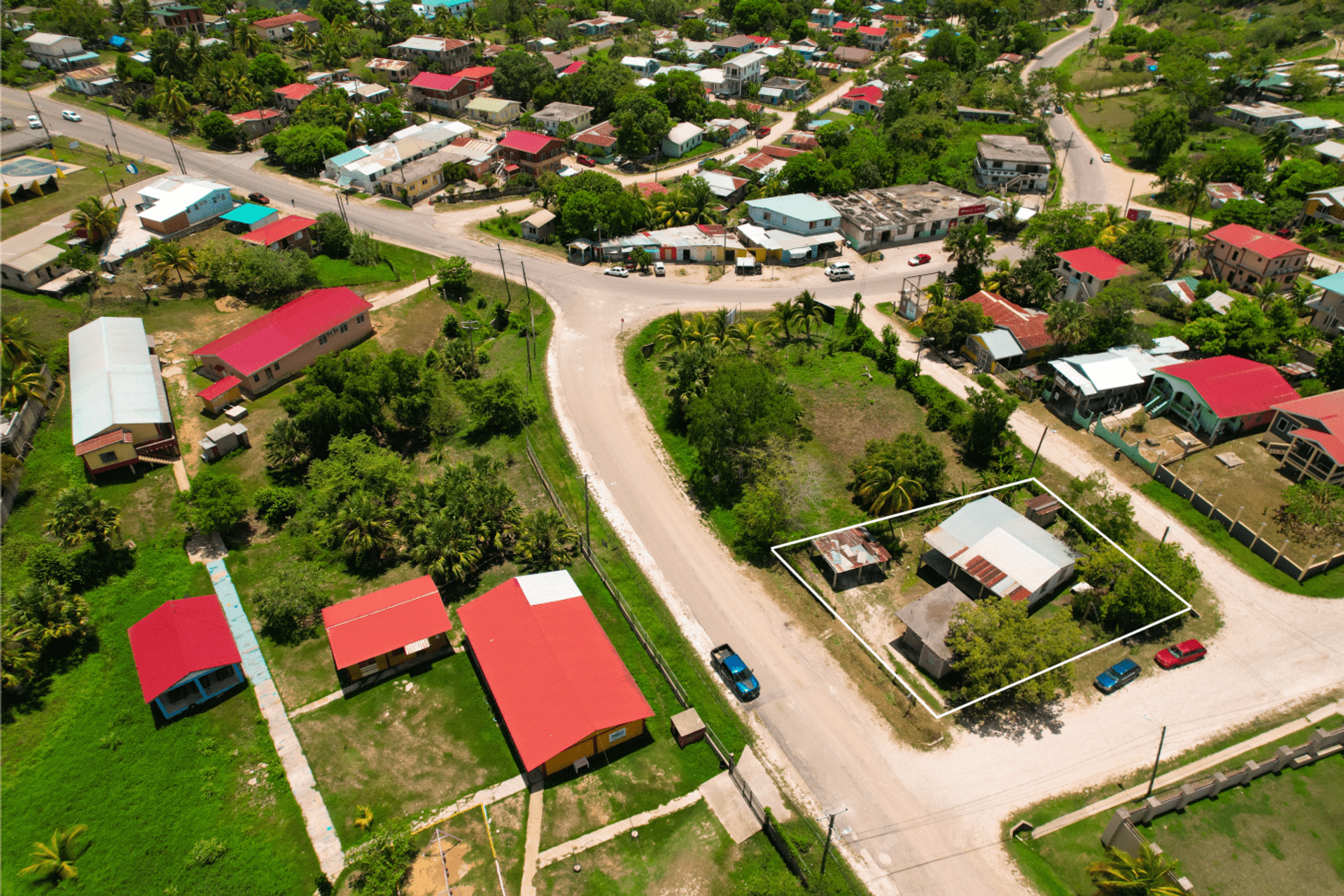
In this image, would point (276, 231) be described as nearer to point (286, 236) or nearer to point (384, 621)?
point (286, 236)

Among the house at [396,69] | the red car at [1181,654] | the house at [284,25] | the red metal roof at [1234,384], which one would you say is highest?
the house at [284,25]

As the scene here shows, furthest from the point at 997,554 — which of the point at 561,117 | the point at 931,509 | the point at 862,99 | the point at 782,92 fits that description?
the point at 782,92

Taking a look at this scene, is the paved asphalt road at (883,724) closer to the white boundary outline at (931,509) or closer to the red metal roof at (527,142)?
the white boundary outline at (931,509)

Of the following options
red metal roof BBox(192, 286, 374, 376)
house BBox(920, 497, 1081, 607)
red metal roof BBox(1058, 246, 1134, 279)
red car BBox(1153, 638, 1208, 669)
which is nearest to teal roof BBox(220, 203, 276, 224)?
red metal roof BBox(192, 286, 374, 376)

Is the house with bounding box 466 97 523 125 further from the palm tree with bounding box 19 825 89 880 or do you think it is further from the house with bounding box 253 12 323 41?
the palm tree with bounding box 19 825 89 880

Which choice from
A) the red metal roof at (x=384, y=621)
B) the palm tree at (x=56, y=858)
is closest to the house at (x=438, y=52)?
the red metal roof at (x=384, y=621)

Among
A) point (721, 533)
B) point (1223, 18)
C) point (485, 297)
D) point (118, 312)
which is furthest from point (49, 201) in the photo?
point (1223, 18)

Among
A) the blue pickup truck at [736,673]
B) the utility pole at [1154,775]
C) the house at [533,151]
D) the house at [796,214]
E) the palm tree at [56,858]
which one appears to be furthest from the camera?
the house at [533,151]
